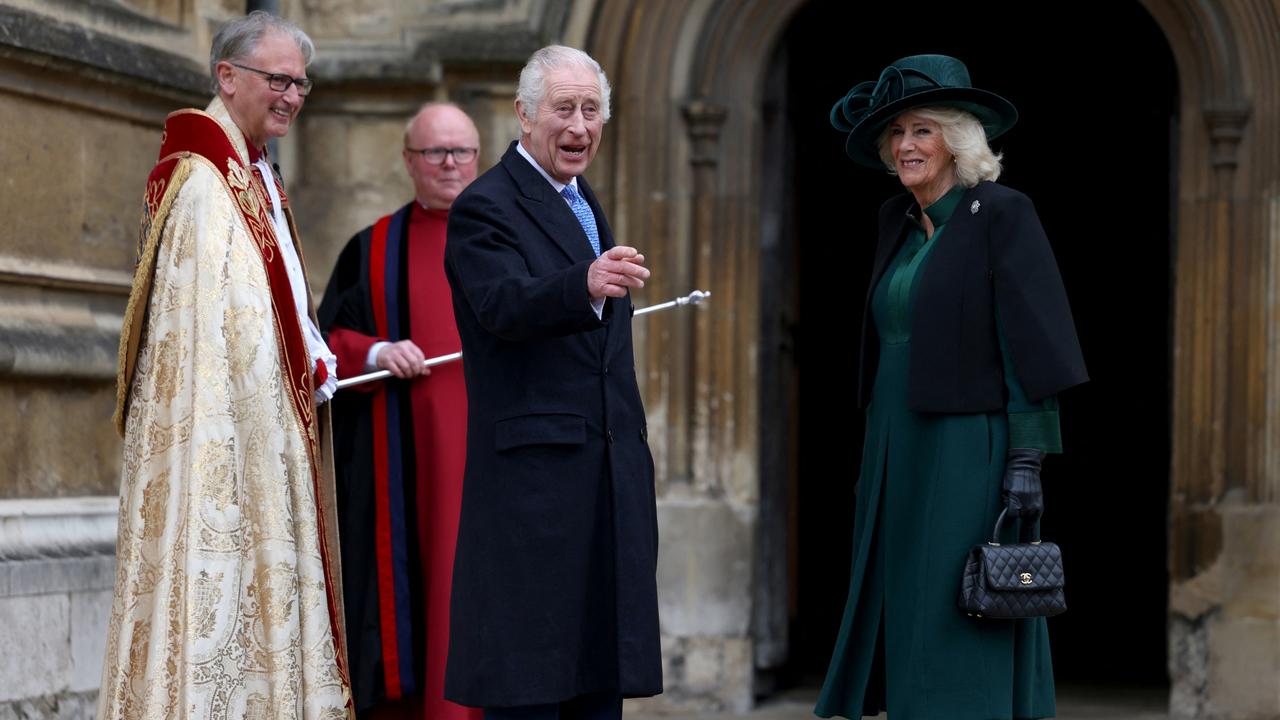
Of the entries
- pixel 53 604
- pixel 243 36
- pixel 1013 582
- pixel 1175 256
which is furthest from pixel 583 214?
pixel 1175 256

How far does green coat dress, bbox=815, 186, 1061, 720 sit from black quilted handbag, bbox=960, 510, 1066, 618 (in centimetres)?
10

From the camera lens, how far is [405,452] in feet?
17.1

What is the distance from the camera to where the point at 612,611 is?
383 cm

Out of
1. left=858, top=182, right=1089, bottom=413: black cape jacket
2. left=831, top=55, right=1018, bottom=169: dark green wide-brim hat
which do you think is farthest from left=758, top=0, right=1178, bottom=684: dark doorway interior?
left=858, top=182, right=1089, bottom=413: black cape jacket

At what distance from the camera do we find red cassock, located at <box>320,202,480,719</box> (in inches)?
202

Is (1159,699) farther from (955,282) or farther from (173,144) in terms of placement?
(173,144)

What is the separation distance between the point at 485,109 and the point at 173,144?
2.68 m

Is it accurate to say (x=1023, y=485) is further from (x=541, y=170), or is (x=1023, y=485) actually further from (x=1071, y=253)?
(x=1071, y=253)

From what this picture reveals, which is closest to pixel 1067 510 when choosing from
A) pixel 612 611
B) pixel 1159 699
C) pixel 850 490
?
pixel 850 490

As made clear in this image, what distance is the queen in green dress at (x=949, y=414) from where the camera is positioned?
13.4ft

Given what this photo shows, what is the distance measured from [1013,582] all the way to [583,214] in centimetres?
121

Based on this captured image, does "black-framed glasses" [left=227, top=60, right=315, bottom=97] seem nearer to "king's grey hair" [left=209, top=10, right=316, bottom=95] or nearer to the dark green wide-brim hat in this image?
"king's grey hair" [left=209, top=10, right=316, bottom=95]

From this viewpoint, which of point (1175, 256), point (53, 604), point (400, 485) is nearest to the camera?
point (400, 485)

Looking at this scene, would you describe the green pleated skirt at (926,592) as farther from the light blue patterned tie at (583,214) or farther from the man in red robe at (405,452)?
the man in red robe at (405,452)
